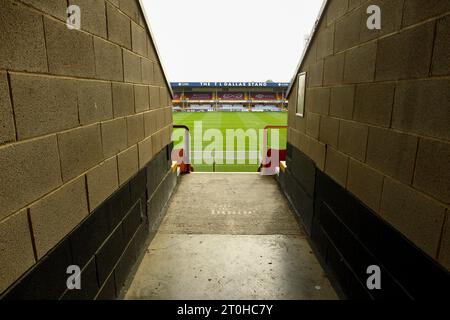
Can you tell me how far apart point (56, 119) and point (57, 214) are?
2.03 ft

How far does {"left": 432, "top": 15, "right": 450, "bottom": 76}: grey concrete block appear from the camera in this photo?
1.68m

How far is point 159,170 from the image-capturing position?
5066mm

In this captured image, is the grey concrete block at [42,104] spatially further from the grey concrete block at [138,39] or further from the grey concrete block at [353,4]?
the grey concrete block at [353,4]

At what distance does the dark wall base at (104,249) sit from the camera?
5.77ft

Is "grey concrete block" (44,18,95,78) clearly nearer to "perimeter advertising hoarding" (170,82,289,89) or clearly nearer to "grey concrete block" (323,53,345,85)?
"grey concrete block" (323,53,345,85)

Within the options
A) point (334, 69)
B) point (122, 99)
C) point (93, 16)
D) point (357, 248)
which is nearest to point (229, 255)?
point (357, 248)

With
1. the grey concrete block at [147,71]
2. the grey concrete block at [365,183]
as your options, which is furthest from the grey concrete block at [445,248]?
the grey concrete block at [147,71]

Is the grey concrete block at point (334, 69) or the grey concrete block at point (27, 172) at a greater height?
the grey concrete block at point (334, 69)

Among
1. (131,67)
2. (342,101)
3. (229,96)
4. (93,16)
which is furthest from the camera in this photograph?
(229,96)

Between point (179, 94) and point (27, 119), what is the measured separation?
5071 centimetres

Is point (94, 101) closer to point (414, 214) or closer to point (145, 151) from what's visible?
point (145, 151)

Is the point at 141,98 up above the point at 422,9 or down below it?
below

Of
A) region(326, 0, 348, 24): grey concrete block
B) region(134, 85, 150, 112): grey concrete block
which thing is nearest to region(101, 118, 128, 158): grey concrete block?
region(134, 85, 150, 112): grey concrete block

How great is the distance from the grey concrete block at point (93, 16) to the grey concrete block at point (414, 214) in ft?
8.76
